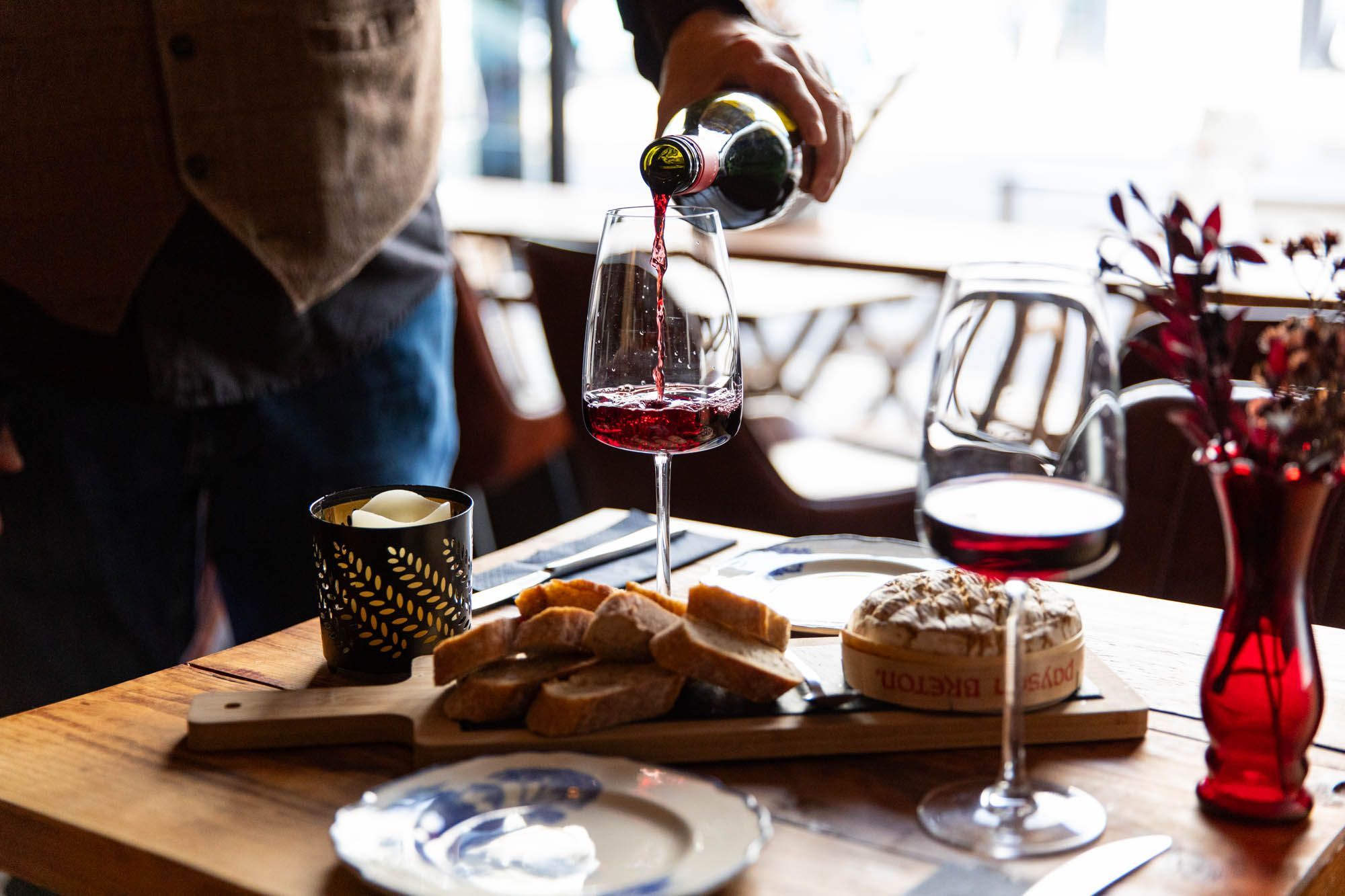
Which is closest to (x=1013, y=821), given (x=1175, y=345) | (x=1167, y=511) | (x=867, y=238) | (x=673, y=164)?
(x=1175, y=345)

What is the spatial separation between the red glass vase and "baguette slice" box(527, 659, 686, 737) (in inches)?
12.1

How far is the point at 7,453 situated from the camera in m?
1.21

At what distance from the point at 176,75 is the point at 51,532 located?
0.45m

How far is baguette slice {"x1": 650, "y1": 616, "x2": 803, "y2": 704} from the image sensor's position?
0.79 meters

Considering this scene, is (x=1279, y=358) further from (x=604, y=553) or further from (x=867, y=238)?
(x=867, y=238)

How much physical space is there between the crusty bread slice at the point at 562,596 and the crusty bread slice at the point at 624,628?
0.05 m

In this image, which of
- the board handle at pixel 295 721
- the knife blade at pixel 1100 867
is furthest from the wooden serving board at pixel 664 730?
the knife blade at pixel 1100 867

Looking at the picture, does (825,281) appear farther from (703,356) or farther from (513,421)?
(703,356)

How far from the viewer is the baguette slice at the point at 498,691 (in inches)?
31.0

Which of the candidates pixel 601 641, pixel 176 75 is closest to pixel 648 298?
pixel 601 641

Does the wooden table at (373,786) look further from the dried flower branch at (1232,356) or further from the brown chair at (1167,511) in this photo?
the brown chair at (1167,511)

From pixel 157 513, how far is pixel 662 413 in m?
0.61

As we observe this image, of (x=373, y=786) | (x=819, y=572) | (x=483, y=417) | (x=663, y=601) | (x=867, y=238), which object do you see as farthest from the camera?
(x=867, y=238)

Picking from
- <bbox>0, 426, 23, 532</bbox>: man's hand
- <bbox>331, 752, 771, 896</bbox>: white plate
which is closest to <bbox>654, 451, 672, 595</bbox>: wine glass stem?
<bbox>331, 752, 771, 896</bbox>: white plate
